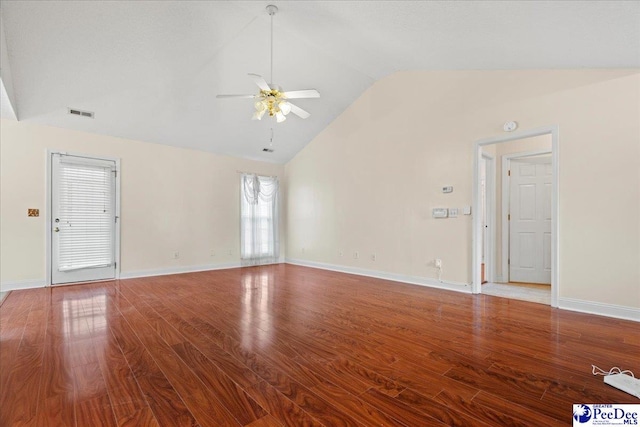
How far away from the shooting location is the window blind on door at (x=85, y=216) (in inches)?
198

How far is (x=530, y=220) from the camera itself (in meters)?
5.20

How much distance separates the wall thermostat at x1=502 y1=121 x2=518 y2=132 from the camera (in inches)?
158

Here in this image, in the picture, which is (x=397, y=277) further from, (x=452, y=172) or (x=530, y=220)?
(x=530, y=220)

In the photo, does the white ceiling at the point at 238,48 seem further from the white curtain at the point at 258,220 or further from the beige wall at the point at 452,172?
the white curtain at the point at 258,220

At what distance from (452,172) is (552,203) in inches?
53.8

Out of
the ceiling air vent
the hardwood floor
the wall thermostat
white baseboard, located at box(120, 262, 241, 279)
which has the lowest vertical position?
white baseboard, located at box(120, 262, 241, 279)

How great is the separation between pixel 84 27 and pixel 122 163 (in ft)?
9.07

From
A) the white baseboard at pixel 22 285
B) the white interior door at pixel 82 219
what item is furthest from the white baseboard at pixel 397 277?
the white baseboard at pixel 22 285

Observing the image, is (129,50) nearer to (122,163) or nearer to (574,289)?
(122,163)

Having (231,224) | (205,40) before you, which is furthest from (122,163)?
(205,40)

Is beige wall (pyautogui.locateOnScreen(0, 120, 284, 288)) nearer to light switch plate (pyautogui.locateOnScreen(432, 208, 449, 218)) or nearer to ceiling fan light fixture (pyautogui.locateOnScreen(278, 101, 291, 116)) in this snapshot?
ceiling fan light fixture (pyautogui.locateOnScreen(278, 101, 291, 116))

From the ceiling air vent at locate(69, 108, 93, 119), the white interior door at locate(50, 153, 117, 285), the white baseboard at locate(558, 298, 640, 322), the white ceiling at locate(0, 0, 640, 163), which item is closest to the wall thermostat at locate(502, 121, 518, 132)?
the white ceiling at locate(0, 0, 640, 163)

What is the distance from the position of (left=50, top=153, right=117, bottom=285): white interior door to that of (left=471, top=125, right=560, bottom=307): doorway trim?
6.15 meters

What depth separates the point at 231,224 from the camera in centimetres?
705
